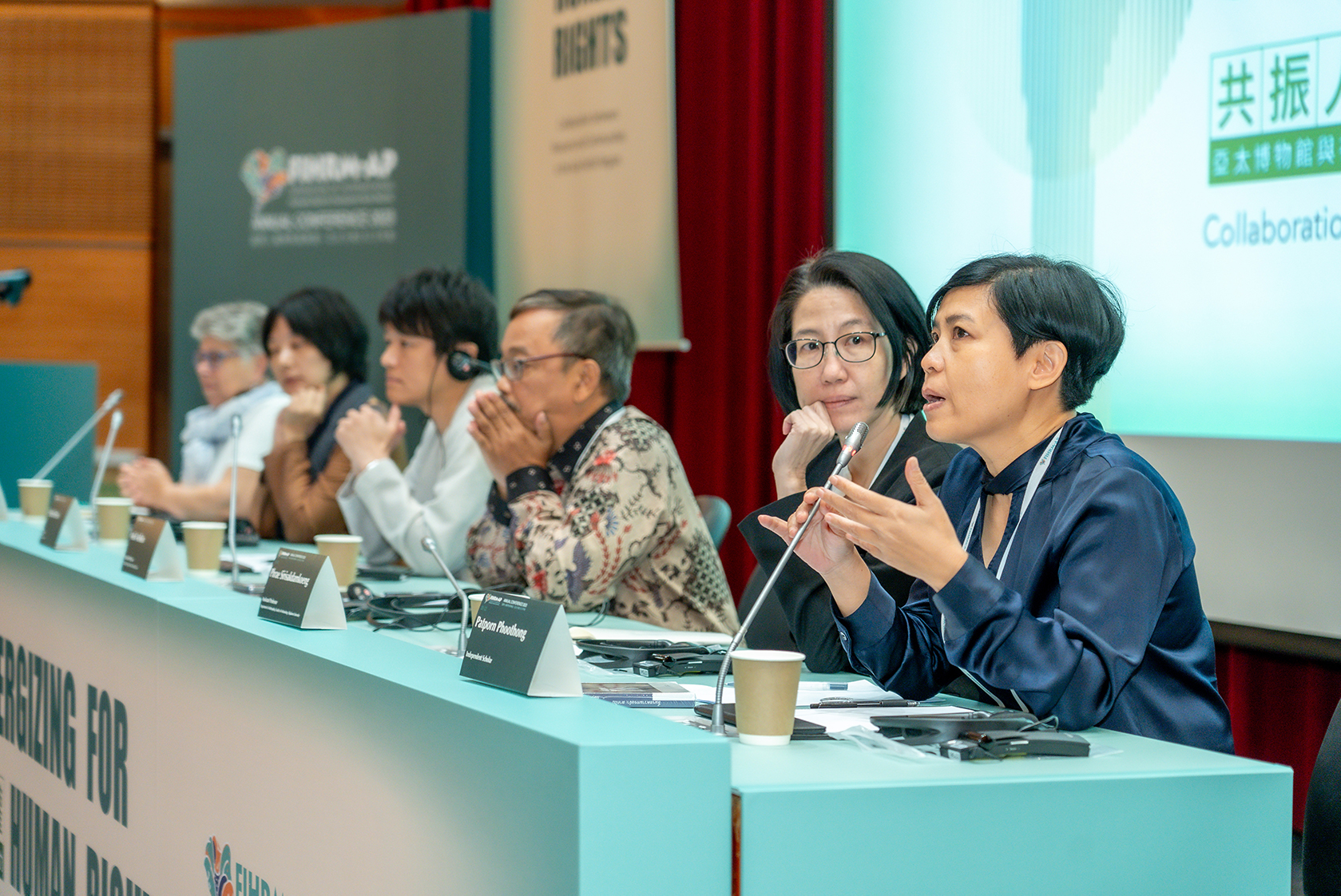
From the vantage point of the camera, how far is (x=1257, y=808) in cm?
113

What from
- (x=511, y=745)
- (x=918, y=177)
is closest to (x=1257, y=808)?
(x=511, y=745)

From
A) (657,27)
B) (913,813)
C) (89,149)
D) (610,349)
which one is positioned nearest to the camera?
(913,813)

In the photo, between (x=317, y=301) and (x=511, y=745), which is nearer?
(x=511, y=745)

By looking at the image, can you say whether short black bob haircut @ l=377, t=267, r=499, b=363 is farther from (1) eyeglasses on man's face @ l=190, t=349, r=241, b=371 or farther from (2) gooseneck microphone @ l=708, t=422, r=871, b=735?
(2) gooseneck microphone @ l=708, t=422, r=871, b=735

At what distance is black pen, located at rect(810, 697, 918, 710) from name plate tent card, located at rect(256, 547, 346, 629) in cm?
58

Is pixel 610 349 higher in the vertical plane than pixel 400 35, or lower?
lower

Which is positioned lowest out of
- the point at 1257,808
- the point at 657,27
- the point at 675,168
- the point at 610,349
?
the point at 1257,808

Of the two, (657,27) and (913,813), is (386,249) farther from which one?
(913,813)

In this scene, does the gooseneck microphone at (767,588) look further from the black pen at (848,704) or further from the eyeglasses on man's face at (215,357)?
the eyeglasses on man's face at (215,357)

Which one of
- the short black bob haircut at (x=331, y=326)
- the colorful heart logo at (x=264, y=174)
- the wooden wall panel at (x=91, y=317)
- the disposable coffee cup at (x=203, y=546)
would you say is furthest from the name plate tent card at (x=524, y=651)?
the wooden wall panel at (x=91, y=317)

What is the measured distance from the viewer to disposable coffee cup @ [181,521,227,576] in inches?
87.4

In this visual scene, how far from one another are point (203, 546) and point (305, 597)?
0.75m

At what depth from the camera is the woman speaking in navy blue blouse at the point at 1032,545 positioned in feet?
4.20

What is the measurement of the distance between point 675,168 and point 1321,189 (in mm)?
2073
